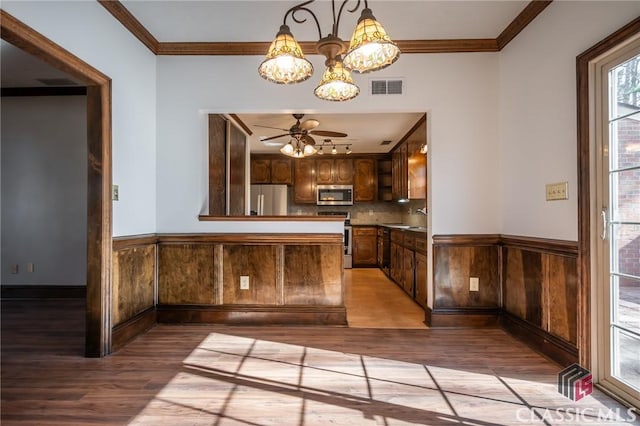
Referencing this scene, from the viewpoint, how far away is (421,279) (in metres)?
3.52

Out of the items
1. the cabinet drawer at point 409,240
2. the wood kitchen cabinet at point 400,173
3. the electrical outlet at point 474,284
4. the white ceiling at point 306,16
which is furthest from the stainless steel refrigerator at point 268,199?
the electrical outlet at point 474,284

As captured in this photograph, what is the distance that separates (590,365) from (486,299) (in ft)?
3.27

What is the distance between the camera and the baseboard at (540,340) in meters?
2.14

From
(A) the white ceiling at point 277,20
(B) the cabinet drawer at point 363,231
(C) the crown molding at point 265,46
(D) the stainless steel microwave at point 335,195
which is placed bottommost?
(B) the cabinet drawer at point 363,231

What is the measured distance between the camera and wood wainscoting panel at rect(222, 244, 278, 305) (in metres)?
3.04

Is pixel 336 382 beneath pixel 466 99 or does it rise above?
beneath

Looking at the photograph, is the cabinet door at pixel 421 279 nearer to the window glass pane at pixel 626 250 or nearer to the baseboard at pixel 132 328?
the window glass pane at pixel 626 250

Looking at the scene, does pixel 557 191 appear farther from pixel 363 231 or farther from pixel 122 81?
pixel 363 231

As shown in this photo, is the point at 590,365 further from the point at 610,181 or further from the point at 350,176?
the point at 350,176

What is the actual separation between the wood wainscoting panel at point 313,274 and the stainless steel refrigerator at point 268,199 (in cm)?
353

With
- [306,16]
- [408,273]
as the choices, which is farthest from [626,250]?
[306,16]

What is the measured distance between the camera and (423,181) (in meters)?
4.75

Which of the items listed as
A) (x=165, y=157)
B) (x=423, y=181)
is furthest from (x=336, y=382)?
(x=423, y=181)

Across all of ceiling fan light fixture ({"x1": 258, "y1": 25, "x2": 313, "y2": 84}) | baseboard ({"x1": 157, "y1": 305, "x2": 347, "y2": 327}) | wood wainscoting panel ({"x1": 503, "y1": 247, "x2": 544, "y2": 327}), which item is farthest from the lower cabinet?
ceiling fan light fixture ({"x1": 258, "y1": 25, "x2": 313, "y2": 84})
